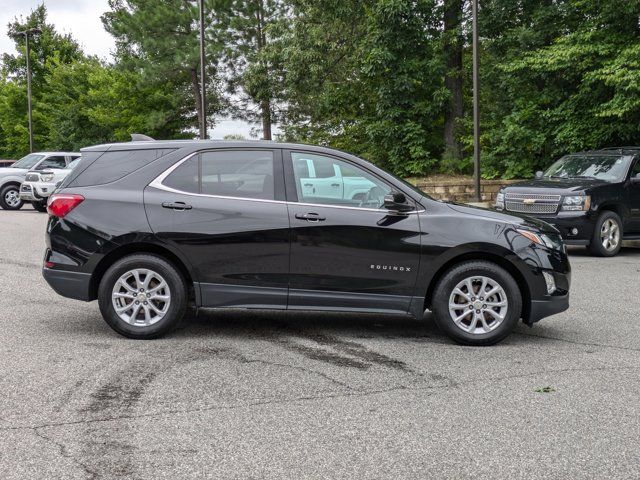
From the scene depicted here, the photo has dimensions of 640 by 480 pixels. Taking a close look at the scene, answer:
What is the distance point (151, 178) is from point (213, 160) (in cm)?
55

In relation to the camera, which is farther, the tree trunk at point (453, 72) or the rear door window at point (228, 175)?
the tree trunk at point (453, 72)

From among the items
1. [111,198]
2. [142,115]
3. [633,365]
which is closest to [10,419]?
[111,198]

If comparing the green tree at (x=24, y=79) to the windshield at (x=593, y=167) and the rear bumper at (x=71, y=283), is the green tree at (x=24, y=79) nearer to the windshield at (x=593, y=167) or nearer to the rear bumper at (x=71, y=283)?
the windshield at (x=593, y=167)

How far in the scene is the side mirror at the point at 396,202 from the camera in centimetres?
666

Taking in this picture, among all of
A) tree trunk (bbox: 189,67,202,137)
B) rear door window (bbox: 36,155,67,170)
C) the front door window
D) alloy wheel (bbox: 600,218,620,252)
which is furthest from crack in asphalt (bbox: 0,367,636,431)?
tree trunk (bbox: 189,67,202,137)

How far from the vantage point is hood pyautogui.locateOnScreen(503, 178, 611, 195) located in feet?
44.9

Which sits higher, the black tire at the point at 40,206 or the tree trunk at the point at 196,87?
the tree trunk at the point at 196,87

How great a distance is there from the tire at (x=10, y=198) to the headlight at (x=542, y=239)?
2303 cm

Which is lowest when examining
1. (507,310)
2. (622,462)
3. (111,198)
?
(622,462)

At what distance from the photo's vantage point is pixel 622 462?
156 inches

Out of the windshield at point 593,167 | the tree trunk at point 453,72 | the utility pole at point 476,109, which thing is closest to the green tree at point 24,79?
the tree trunk at point 453,72

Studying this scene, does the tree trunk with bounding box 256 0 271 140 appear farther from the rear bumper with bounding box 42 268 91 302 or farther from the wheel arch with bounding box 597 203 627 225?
the rear bumper with bounding box 42 268 91 302

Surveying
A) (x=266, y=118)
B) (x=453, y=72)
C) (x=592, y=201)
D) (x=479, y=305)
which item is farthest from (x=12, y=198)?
(x=479, y=305)

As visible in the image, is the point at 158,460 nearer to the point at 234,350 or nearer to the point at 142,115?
the point at 234,350
